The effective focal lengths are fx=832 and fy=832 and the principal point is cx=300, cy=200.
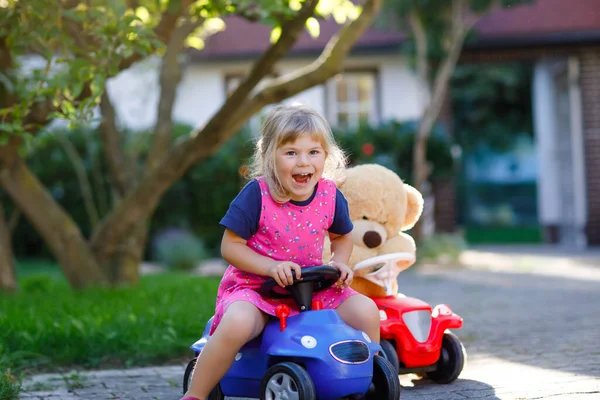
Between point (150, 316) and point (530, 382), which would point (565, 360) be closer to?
point (530, 382)

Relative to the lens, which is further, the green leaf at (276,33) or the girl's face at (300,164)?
the green leaf at (276,33)

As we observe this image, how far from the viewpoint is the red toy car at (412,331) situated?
4.16 metres

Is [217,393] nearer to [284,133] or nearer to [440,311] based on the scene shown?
[284,133]

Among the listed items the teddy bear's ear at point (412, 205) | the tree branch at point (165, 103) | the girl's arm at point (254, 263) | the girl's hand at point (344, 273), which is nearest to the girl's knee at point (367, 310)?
the girl's hand at point (344, 273)

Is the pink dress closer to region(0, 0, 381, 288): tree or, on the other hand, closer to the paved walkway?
the paved walkway

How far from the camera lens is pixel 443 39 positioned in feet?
47.6

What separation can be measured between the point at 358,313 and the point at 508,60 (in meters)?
14.0

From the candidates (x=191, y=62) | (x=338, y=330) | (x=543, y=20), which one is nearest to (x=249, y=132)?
(x=191, y=62)

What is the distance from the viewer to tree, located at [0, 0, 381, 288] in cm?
498

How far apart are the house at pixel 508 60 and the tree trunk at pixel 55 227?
7.30 metres

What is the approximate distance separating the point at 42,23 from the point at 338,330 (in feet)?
10.2

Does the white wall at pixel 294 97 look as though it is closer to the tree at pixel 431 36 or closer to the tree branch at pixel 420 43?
the tree at pixel 431 36

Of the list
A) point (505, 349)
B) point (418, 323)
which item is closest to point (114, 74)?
point (418, 323)

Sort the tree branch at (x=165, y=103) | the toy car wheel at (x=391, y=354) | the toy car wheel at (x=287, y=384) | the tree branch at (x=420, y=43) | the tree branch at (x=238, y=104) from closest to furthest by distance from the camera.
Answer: the toy car wheel at (x=287, y=384)
the toy car wheel at (x=391, y=354)
the tree branch at (x=238, y=104)
the tree branch at (x=165, y=103)
the tree branch at (x=420, y=43)
